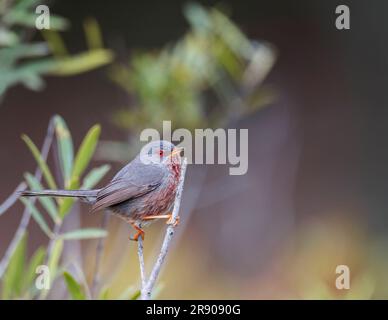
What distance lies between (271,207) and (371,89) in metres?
2.36

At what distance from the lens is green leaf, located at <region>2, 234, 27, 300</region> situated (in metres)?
3.16

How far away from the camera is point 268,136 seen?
26.2 ft

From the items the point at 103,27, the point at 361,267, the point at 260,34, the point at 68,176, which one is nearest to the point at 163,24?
the point at 103,27

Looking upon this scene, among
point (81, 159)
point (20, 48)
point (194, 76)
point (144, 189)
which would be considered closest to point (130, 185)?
point (144, 189)

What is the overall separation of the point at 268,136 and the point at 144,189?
4.72 m

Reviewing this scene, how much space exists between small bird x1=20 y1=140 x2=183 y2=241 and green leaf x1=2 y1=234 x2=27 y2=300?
0.44m

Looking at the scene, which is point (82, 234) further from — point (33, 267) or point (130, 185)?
point (130, 185)

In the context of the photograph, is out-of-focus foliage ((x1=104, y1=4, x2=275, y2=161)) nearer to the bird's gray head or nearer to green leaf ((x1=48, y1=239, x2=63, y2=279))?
the bird's gray head

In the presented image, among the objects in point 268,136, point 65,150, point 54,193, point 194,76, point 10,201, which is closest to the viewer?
point 10,201

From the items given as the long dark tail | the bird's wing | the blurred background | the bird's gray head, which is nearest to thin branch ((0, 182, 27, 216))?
the long dark tail

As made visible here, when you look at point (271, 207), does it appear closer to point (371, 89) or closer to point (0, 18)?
point (371, 89)

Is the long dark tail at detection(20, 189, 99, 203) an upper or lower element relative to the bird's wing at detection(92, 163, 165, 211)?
lower

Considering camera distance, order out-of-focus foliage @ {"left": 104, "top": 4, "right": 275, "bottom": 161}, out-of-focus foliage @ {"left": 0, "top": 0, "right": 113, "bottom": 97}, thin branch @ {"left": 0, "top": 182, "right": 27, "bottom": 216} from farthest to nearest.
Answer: out-of-focus foliage @ {"left": 104, "top": 4, "right": 275, "bottom": 161}, out-of-focus foliage @ {"left": 0, "top": 0, "right": 113, "bottom": 97}, thin branch @ {"left": 0, "top": 182, "right": 27, "bottom": 216}

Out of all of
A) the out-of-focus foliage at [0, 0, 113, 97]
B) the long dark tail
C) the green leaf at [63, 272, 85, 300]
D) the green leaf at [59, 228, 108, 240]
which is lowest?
the green leaf at [63, 272, 85, 300]
